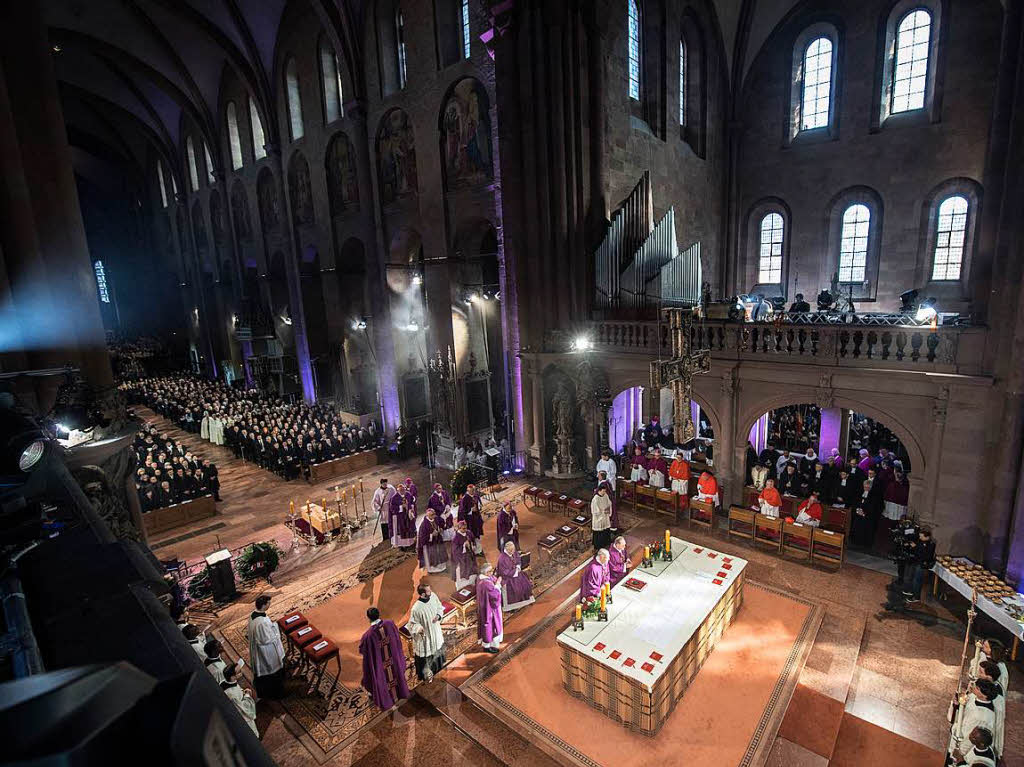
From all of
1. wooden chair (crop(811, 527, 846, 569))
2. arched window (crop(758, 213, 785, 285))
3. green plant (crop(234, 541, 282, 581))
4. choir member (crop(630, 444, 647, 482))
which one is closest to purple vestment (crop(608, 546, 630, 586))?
wooden chair (crop(811, 527, 846, 569))

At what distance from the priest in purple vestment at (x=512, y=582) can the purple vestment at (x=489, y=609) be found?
3.55 ft

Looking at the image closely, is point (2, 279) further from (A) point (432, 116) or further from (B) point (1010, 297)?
(B) point (1010, 297)

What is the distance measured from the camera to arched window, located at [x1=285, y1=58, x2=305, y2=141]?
78.4 feet

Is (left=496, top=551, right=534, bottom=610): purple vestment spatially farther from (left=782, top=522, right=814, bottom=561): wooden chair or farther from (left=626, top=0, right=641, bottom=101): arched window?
(left=626, top=0, right=641, bottom=101): arched window

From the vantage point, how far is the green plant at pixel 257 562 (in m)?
11.4

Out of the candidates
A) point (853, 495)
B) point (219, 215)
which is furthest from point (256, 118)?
point (853, 495)

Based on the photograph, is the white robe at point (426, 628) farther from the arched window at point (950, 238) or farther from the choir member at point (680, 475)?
the arched window at point (950, 238)

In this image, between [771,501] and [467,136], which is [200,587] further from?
[467,136]

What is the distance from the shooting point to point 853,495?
12.1 m

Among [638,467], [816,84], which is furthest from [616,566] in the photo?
[816,84]

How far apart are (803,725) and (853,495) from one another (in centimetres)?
628

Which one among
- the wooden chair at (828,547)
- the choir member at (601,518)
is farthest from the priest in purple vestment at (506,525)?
the wooden chair at (828,547)

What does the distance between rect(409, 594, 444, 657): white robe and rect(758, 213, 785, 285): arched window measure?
19022 mm

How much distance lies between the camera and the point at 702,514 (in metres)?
13.0
